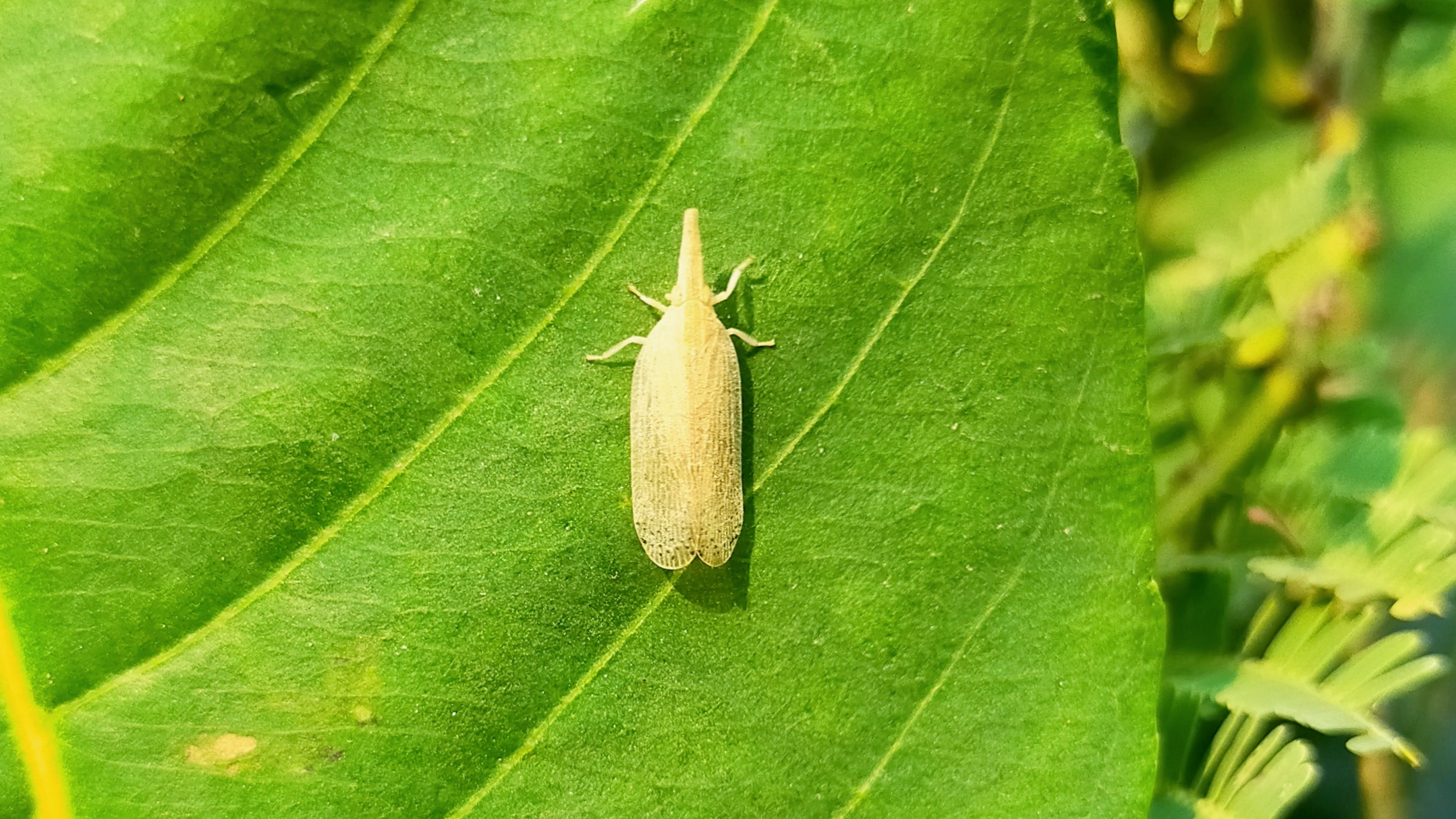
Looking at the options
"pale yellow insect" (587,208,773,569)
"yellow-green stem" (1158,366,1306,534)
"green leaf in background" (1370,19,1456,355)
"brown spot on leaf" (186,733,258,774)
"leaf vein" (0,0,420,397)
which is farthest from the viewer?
"green leaf in background" (1370,19,1456,355)

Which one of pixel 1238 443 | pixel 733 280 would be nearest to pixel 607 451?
pixel 733 280

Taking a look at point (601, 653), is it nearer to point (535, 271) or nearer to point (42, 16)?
point (535, 271)

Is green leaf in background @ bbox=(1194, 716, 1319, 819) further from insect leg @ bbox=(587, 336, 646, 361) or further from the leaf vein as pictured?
the leaf vein

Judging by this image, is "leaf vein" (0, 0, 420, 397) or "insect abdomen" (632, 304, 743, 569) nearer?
"leaf vein" (0, 0, 420, 397)

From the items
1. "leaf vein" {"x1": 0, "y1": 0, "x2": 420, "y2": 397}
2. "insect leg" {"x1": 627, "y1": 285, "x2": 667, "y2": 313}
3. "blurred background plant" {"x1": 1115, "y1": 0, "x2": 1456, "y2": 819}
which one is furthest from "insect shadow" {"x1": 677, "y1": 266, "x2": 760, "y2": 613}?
"blurred background plant" {"x1": 1115, "y1": 0, "x2": 1456, "y2": 819}

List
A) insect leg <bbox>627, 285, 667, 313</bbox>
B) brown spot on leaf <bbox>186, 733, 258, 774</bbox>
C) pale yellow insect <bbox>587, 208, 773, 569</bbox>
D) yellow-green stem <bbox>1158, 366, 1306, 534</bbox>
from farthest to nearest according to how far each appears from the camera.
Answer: yellow-green stem <bbox>1158, 366, 1306, 534</bbox> → pale yellow insect <bbox>587, 208, 773, 569</bbox> → insect leg <bbox>627, 285, 667, 313</bbox> → brown spot on leaf <bbox>186, 733, 258, 774</bbox>

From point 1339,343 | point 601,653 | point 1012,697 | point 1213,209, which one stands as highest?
point 1213,209

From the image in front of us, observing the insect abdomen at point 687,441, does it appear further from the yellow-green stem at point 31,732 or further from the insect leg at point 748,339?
the yellow-green stem at point 31,732

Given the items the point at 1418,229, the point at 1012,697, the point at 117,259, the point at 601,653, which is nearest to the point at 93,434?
the point at 117,259
